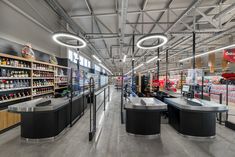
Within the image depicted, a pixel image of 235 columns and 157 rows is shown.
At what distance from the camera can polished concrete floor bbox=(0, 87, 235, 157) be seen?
9.37 ft

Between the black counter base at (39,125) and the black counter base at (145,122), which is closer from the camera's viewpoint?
the black counter base at (39,125)

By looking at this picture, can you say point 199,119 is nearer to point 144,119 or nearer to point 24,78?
point 144,119

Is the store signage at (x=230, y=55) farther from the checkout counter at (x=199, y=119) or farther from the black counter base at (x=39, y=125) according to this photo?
the black counter base at (x=39, y=125)

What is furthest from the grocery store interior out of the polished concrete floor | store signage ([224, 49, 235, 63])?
store signage ([224, 49, 235, 63])

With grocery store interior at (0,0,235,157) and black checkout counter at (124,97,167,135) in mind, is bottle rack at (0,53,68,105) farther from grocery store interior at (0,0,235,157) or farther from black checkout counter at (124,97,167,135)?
black checkout counter at (124,97,167,135)

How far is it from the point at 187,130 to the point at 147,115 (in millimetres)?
1228

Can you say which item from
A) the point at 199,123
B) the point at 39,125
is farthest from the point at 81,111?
the point at 199,123

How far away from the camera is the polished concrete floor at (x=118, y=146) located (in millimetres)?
2857

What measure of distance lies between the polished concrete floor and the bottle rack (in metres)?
1.27

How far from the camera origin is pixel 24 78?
4.66 m

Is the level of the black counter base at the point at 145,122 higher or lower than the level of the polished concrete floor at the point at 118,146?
higher

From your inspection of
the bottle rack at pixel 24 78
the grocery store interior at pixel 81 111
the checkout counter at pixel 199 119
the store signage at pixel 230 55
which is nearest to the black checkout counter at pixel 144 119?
the grocery store interior at pixel 81 111

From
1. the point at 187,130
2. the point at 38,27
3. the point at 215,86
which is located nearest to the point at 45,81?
the point at 38,27

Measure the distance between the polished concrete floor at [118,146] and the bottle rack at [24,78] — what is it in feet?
4.16
